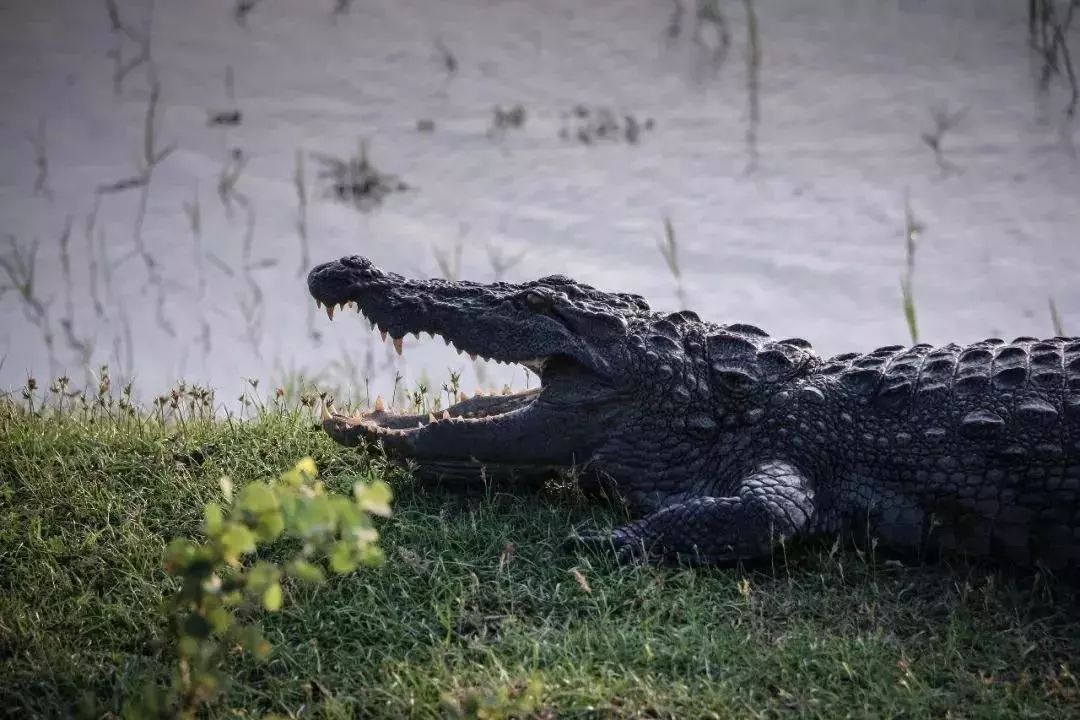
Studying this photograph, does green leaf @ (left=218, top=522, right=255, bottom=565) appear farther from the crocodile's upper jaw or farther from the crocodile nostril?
the crocodile nostril

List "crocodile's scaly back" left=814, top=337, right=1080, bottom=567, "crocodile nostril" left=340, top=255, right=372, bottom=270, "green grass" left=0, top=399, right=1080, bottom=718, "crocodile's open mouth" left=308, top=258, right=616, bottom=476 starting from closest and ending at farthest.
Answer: "green grass" left=0, top=399, right=1080, bottom=718 → "crocodile's scaly back" left=814, top=337, right=1080, bottom=567 → "crocodile's open mouth" left=308, top=258, right=616, bottom=476 → "crocodile nostril" left=340, top=255, right=372, bottom=270

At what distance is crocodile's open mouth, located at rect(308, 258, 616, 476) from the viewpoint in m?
4.56

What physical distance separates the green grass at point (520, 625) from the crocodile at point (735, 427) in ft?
0.45

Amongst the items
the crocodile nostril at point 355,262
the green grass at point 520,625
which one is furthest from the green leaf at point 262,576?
the crocodile nostril at point 355,262

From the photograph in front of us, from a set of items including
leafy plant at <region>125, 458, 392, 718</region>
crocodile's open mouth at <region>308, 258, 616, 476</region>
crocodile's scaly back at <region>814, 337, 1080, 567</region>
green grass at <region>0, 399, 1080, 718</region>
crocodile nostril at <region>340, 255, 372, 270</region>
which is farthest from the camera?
crocodile nostril at <region>340, 255, 372, 270</region>

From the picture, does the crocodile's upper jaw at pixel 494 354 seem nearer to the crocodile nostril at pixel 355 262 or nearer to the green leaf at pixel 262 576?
the crocodile nostril at pixel 355 262

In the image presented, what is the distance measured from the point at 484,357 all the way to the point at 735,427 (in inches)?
42.2

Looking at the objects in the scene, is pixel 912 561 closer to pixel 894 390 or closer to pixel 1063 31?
pixel 894 390

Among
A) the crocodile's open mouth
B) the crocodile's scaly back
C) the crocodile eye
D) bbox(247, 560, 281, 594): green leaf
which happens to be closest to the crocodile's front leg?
the crocodile's scaly back

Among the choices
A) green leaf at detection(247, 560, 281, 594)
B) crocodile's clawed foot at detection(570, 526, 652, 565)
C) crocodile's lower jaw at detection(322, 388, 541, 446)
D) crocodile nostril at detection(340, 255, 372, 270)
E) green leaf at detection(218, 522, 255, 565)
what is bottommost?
crocodile's clawed foot at detection(570, 526, 652, 565)

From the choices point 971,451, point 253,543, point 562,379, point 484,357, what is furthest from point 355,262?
point 971,451

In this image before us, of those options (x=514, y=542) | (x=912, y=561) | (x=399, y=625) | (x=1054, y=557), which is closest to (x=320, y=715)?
(x=399, y=625)

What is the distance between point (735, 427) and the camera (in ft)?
15.1

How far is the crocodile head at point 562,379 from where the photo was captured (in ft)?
15.0
